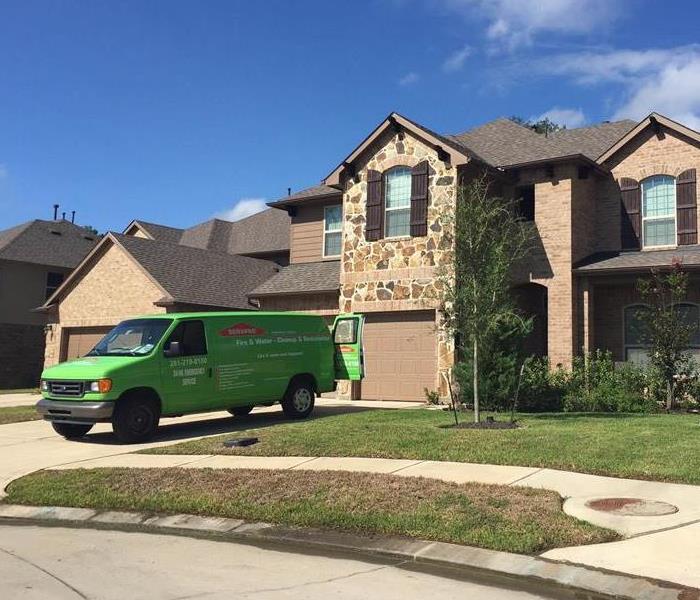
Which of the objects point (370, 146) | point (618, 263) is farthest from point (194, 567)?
point (370, 146)

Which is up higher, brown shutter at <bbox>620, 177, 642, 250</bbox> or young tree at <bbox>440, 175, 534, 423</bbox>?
brown shutter at <bbox>620, 177, 642, 250</bbox>

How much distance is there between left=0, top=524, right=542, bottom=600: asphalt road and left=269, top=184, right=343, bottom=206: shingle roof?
16757 mm

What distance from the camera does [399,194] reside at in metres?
19.5

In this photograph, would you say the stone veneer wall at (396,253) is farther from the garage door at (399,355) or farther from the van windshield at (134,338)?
the van windshield at (134,338)

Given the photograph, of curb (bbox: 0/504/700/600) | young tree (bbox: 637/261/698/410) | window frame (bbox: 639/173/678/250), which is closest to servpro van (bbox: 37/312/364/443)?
curb (bbox: 0/504/700/600)

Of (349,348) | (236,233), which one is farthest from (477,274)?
(236,233)

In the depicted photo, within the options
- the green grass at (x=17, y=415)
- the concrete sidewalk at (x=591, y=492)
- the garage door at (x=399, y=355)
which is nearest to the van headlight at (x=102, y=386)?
the concrete sidewalk at (x=591, y=492)

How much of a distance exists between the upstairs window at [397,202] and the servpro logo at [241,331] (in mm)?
6519

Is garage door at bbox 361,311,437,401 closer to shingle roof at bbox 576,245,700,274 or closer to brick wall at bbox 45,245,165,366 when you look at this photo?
shingle roof at bbox 576,245,700,274

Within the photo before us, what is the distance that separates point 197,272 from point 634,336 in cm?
1434

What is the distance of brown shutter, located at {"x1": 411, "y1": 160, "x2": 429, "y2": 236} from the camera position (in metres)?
18.8

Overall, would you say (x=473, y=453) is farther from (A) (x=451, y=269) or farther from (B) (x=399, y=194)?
(B) (x=399, y=194)

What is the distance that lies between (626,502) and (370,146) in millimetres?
14731

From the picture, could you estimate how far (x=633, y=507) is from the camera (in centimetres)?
→ 686
